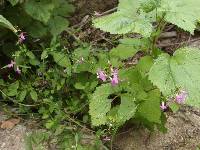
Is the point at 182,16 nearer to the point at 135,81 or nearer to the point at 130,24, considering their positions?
the point at 130,24

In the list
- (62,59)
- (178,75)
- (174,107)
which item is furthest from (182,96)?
(62,59)

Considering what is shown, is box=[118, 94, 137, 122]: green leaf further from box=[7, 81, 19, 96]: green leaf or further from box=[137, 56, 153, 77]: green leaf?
box=[7, 81, 19, 96]: green leaf

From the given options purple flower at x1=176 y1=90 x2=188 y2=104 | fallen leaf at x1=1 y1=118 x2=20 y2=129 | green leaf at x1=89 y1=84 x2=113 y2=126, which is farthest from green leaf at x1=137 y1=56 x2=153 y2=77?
fallen leaf at x1=1 y1=118 x2=20 y2=129

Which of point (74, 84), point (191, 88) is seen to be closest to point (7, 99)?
point (74, 84)

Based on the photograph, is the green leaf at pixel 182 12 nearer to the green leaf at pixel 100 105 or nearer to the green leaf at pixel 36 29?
the green leaf at pixel 100 105

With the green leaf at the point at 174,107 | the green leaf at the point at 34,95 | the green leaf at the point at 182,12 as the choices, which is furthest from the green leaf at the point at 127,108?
the green leaf at the point at 34,95

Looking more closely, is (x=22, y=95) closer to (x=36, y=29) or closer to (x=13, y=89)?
(x=13, y=89)

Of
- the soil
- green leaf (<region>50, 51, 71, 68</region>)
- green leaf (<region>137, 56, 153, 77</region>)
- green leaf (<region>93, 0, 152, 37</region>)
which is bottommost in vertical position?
the soil
